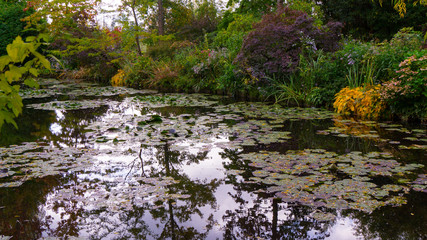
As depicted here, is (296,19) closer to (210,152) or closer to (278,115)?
(278,115)

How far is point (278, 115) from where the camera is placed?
6.23 m

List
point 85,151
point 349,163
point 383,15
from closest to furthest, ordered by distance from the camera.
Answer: point 349,163 → point 85,151 → point 383,15

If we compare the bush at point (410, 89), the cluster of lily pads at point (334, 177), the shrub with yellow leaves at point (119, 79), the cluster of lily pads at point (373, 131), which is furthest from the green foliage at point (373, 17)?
the cluster of lily pads at point (334, 177)

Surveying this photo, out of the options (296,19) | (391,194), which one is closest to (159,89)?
(296,19)

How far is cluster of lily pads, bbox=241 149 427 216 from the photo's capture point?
101 inches

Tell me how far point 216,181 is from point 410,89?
3815mm

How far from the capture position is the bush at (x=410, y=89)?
5.03 m

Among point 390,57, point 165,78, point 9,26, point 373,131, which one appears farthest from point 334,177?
point 9,26

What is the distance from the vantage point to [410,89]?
199 inches

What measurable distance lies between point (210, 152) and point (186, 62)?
777 centimetres

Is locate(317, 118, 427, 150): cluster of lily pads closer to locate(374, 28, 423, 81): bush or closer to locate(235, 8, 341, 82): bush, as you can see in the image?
locate(374, 28, 423, 81): bush

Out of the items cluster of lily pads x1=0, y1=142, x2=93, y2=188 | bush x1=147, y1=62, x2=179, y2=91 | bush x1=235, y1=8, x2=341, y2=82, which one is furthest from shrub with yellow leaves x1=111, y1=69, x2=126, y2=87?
cluster of lily pads x1=0, y1=142, x2=93, y2=188

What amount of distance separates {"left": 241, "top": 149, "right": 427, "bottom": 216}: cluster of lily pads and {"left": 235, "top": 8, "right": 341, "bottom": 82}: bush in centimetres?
425

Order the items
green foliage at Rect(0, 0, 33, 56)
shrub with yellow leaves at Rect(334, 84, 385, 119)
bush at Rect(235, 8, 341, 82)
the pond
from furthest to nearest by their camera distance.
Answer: green foliage at Rect(0, 0, 33, 56) < bush at Rect(235, 8, 341, 82) < shrub with yellow leaves at Rect(334, 84, 385, 119) < the pond
